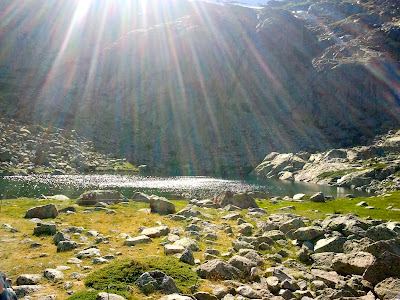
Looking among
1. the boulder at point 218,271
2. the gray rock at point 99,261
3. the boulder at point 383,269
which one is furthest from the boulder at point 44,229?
the boulder at point 383,269

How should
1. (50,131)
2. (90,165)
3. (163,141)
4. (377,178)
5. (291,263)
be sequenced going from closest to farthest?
(291,263) → (377,178) → (90,165) → (50,131) → (163,141)

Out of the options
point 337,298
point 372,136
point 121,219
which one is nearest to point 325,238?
point 337,298

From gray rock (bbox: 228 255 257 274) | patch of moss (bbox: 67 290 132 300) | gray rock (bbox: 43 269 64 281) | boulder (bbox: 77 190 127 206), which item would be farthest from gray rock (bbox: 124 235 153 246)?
boulder (bbox: 77 190 127 206)

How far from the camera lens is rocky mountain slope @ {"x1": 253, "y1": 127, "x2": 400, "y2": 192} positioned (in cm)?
10251

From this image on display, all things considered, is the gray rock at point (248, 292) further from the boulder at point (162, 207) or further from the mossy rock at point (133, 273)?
the boulder at point (162, 207)

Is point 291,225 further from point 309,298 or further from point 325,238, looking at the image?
point 309,298

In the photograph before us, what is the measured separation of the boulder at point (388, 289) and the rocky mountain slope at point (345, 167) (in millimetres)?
91255

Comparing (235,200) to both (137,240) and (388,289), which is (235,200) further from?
(388,289)

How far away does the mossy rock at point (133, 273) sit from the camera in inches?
438

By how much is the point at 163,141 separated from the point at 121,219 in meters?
172

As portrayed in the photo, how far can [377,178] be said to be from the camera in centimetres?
10294

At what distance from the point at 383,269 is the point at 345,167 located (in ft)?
433

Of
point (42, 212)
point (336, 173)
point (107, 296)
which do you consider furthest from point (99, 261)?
point (336, 173)

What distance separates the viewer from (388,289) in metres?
11.4
